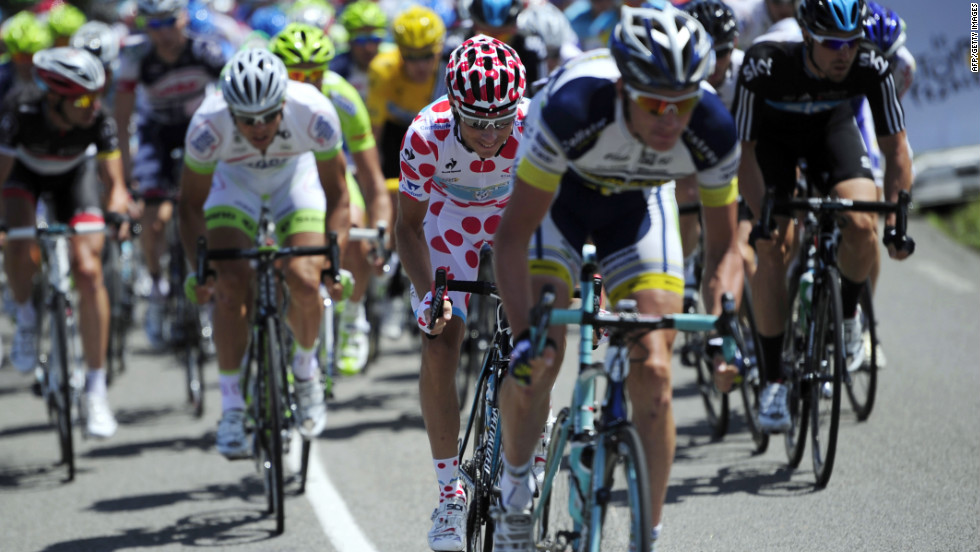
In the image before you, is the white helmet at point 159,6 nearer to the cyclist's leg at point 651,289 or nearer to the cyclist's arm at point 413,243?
the cyclist's arm at point 413,243

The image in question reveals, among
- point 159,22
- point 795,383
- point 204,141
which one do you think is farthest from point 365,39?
point 795,383

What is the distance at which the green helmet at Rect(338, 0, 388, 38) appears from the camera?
38.3ft

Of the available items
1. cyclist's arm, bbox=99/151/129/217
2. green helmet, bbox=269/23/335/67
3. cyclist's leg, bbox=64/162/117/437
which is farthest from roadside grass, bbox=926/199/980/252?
cyclist's leg, bbox=64/162/117/437

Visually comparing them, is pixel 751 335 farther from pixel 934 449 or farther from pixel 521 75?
pixel 521 75

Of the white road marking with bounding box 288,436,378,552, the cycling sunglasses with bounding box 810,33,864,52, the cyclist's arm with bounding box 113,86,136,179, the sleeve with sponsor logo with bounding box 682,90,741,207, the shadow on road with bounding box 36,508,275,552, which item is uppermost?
the cyclist's arm with bounding box 113,86,136,179

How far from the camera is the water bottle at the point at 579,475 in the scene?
13.9ft

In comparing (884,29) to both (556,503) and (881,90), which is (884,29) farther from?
(556,503)

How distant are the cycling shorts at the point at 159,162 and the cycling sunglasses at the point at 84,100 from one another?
9.00 ft

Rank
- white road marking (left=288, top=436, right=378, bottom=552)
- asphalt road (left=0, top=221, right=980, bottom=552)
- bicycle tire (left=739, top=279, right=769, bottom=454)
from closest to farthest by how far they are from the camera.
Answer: asphalt road (left=0, top=221, right=980, bottom=552) < white road marking (left=288, top=436, right=378, bottom=552) < bicycle tire (left=739, top=279, right=769, bottom=454)

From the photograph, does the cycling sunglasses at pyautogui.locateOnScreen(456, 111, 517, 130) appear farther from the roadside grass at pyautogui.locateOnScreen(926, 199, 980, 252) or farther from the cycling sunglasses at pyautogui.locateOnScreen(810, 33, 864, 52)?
the roadside grass at pyautogui.locateOnScreen(926, 199, 980, 252)

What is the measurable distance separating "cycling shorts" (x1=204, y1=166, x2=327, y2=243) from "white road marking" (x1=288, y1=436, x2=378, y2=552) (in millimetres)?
1427

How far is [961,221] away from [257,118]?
9.96 m

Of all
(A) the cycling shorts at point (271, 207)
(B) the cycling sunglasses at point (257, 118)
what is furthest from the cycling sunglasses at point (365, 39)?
(B) the cycling sunglasses at point (257, 118)

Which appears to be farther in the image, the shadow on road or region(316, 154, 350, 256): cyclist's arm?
region(316, 154, 350, 256): cyclist's arm
